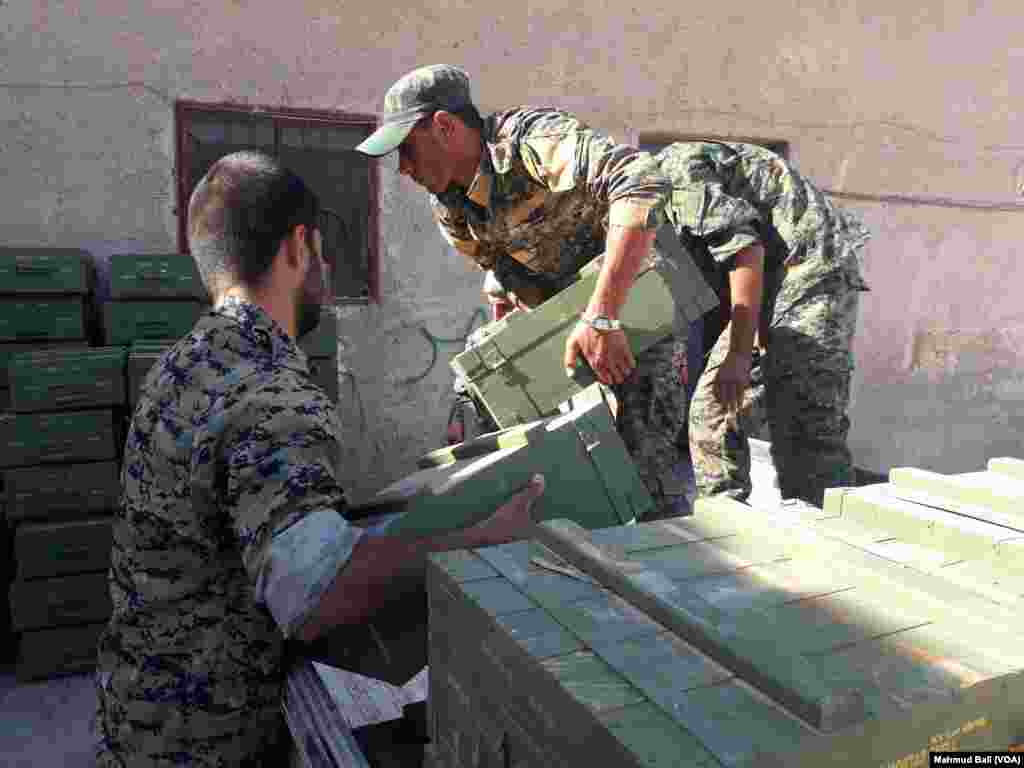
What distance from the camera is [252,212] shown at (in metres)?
1.57

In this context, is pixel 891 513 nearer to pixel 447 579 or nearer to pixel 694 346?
pixel 447 579

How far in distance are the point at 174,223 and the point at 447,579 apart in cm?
385

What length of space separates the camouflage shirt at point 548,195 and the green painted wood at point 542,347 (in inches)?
9.2

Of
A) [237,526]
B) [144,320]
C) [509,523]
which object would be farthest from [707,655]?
[144,320]

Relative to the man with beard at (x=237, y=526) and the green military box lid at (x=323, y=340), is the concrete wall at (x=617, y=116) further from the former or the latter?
the man with beard at (x=237, y=526)

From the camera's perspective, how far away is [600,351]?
7.44 ft

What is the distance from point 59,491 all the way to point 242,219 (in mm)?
2404

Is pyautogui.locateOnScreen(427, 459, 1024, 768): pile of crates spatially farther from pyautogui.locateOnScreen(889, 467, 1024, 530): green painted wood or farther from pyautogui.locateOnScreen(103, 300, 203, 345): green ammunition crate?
pyautogui.locateOnScreen(103, 300, 203, 345): green ammunition crate

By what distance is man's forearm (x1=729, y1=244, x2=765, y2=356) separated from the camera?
2711 millimetres

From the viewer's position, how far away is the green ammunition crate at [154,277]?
3.66 metres

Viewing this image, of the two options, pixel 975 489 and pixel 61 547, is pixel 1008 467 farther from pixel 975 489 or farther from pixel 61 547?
pixel 61 547

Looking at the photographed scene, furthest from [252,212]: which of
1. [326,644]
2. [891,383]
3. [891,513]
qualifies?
[891,383]

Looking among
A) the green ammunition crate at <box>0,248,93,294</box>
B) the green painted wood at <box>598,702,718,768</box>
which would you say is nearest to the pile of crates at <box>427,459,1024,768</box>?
the green painted wood at <box>598,702,718,768</box>

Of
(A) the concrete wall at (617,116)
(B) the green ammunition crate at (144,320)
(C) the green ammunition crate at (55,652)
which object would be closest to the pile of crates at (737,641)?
(C) the green ammunition crate at (55,652)
